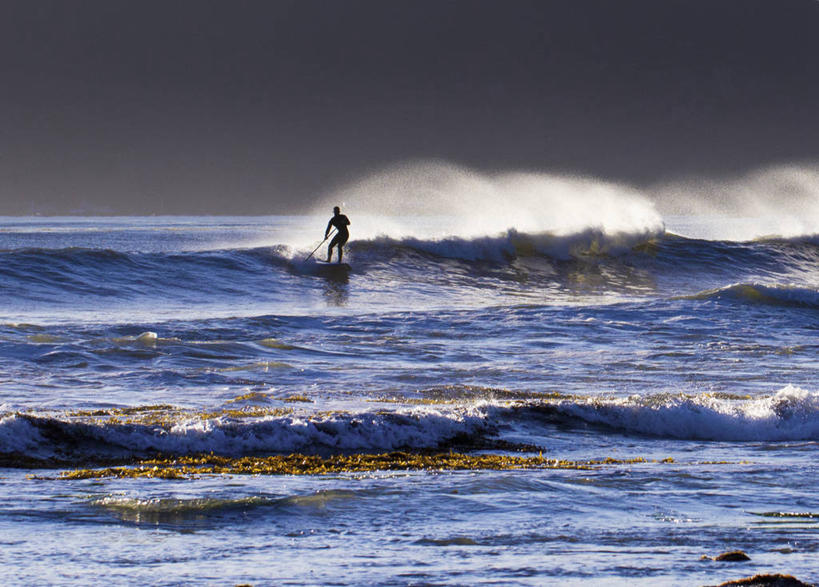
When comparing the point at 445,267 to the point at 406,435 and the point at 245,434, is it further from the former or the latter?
the point at 245,434

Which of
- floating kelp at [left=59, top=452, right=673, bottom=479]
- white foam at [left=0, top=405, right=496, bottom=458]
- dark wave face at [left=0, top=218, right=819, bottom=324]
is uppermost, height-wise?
dark wave face at [left=0, top=218, right=819, bottom=324]

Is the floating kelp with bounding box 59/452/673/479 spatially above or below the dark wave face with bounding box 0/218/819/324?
below

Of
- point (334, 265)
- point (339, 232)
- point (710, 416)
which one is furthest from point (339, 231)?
point (710, 416)

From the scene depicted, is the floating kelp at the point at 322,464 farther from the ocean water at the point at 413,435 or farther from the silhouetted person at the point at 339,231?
the silhouetted person at the point at 339,231

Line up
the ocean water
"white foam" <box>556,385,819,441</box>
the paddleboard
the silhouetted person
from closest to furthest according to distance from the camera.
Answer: the ocean water, "white foam" <box>556,385,819,441</box>, the silhouetted person, the paddleboard

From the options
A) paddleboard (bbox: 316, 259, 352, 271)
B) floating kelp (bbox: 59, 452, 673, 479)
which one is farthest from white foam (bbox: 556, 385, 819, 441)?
paddleboard (bbox: 316, 259, 352, 271)

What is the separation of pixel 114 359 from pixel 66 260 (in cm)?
1161

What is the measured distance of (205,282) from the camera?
22125mm

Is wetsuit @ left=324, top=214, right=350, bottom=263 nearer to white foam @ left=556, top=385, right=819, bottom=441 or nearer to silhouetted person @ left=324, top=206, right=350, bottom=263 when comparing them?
silhouetted person @ left=324, top=206, right=350, bottom=263

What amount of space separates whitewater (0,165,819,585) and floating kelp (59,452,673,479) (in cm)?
5

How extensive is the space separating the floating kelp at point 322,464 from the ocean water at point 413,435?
5.2 inches

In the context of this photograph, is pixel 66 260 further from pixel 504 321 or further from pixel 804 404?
pixel 804 404

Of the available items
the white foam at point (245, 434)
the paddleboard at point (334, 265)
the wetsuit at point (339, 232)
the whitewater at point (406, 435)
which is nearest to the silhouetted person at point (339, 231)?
the wetsuit at point (339, 232)

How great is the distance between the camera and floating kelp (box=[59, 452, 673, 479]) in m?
6.20
